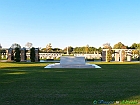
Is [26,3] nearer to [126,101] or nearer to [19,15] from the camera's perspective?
[19,15]

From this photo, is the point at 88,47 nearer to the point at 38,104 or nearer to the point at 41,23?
the point at 41,23

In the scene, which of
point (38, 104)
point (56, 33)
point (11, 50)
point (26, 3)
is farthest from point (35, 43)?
point (38, 104)

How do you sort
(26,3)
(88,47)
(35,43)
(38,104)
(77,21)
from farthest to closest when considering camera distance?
(88,47), (35,43), (77,21), (26,3), (38,104)

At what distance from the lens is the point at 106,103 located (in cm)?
446

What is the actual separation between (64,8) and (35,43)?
1193cm

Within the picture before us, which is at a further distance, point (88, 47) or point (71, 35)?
point (88, 47)

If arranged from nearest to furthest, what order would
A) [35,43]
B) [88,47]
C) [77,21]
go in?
1. [77,21]
2. [35,43]
3. [88,47]

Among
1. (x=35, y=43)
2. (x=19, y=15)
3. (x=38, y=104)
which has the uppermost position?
(x=19, y=15)

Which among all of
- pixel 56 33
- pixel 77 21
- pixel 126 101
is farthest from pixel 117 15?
pixel 126 101

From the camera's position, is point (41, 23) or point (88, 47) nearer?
point (41, 23)

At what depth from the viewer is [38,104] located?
4.45m

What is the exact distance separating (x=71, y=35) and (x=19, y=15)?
28.1 ft

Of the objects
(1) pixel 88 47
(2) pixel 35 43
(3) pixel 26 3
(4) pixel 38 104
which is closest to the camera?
(4) pixel 38 104

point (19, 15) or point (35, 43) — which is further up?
point (19, 15)
